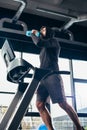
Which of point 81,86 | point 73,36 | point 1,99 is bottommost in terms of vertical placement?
point 1,99

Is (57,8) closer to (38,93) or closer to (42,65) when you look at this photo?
(42,65)

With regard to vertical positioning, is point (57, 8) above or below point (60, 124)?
above

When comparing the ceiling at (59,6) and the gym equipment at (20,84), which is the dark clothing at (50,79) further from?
the ceiling at (59,6)

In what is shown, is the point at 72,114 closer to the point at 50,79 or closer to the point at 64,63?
the point at 50,79

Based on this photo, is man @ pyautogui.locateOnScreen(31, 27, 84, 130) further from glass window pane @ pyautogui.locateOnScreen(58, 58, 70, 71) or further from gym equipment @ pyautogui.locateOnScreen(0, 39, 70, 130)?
glass window pane @ pyautogui.locateOnScreen(58, 58, 70, 71)

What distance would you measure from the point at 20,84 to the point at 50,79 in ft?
2.79

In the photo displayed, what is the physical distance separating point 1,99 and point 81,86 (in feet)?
5.90

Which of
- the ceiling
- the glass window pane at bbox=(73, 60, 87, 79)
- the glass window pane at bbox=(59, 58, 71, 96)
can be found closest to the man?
the ceiling

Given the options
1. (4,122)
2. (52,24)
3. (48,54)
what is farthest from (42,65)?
(52,24)

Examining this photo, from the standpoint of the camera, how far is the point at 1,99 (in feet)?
14.2

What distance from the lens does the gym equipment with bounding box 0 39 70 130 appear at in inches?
69.7

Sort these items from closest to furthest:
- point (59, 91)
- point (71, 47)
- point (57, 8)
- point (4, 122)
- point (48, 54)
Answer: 1. point (4, 122)
2. point (59, 91)
3. point (48, 54)
4. point (57, 8)
5. point (71, 47)

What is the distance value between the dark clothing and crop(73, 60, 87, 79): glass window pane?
2219 mm

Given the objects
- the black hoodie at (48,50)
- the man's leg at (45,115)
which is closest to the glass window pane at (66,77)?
the black hoodie at (48,50)
